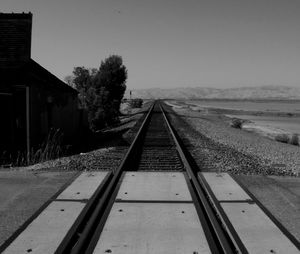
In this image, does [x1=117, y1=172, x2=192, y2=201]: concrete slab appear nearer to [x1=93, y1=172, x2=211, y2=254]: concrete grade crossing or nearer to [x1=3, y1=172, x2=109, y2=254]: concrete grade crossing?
[x1=93, y1=172, x2=211, y2=254]: concrete grade crossing

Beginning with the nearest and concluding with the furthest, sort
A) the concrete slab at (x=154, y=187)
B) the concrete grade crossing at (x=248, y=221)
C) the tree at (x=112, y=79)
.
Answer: the concrete grade crossing at (x=248, y=221)
the concrete slab at (x=154, y=187)
the tree at (x=112, y=79)

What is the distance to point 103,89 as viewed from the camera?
37625mm

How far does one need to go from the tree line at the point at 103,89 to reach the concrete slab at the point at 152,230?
85.7ft

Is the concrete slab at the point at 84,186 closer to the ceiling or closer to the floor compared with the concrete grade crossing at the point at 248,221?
closer to the floor

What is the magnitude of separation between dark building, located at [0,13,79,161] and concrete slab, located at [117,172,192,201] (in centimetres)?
613

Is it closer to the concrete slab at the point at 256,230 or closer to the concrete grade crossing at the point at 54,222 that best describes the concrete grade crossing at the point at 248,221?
the concrete slab at the point at 256,230

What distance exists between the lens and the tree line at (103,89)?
109ft

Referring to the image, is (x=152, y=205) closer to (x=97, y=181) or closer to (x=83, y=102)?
(x=97, y=181)

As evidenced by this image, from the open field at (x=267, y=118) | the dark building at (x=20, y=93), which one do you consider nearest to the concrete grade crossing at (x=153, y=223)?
the dark building at (x=20, y=93)

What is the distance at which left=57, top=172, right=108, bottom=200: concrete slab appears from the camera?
7176 mm

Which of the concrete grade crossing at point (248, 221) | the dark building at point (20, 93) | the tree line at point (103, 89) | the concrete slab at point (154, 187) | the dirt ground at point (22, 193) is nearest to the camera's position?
the concrete grade crossing at point (248, 221)

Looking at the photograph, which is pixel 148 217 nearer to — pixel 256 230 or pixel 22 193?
pixel 256 230

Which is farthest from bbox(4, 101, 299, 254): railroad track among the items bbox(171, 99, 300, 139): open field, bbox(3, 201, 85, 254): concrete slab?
bbox(171, 99, 300, 139): open field

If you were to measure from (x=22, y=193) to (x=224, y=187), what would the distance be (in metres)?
3.90
